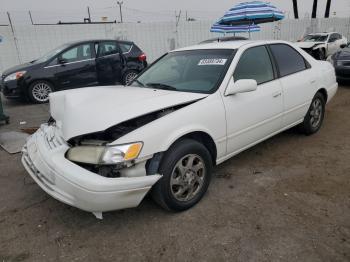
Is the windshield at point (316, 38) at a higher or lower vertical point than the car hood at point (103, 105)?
lower

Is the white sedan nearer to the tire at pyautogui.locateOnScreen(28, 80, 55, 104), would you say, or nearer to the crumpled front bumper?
the crumpled front bumper

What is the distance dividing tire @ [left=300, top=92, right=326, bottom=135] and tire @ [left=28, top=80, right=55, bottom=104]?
650 centimetres

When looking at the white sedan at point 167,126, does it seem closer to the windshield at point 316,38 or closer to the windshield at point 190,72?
the windshield at point 190,72

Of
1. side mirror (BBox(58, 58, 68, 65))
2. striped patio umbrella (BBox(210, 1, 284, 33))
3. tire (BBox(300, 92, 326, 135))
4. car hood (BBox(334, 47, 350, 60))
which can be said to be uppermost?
striped patio umbrella (BBox(210, 1, 284, 33))

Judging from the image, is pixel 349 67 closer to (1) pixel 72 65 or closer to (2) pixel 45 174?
(1) pixel 72 65

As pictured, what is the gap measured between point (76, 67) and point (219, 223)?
278 inches

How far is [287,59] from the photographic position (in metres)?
4.42

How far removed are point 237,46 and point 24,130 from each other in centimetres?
429

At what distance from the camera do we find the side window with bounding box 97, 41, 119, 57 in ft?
30.1

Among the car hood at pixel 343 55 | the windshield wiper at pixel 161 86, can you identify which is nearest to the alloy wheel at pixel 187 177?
the windshield wiper at pixel 161 86

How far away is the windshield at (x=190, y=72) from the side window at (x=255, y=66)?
17 cm

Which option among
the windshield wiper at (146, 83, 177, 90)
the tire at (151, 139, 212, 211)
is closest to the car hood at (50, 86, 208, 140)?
the windshield wiper at (146, 83, 177, 90)

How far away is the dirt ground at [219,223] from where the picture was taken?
2.55 m

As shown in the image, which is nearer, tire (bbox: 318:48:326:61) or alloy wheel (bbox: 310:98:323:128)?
alloy wheel (bbox: 310:98:323:128)
